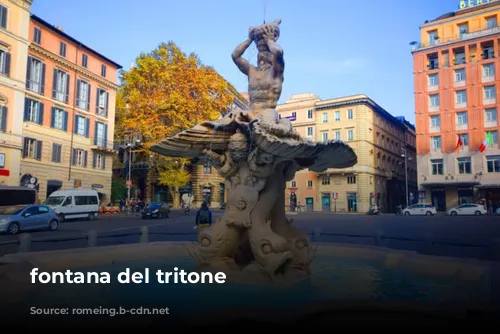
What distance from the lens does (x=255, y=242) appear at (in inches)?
217

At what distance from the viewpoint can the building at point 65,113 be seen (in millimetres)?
30663

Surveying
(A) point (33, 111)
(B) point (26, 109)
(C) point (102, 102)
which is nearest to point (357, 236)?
(B) point (26, 109)

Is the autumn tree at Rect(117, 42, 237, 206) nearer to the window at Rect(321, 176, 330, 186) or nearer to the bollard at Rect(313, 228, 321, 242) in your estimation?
the window at Rect(321, 176, 330, 186)

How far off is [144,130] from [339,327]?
3342cm

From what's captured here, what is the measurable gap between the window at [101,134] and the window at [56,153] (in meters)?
4.70

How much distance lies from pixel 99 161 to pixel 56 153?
19.5 ft

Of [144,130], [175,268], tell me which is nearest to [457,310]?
[175,268]

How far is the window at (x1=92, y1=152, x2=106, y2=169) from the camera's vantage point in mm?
37844

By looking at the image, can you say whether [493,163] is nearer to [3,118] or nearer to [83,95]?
[83,95]

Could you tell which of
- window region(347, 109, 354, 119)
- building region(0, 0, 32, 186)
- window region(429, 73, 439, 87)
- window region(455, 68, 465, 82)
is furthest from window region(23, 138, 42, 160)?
window region(455, 68, 465, 82)

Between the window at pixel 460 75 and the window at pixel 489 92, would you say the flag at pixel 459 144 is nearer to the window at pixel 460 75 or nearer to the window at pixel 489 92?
the window at pixel 489 92

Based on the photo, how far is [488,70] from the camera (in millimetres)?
43562

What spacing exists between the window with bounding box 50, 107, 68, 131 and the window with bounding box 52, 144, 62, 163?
1.68 metres

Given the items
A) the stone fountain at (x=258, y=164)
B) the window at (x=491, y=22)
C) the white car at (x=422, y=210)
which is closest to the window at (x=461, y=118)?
the window at (x=491, y=22)
